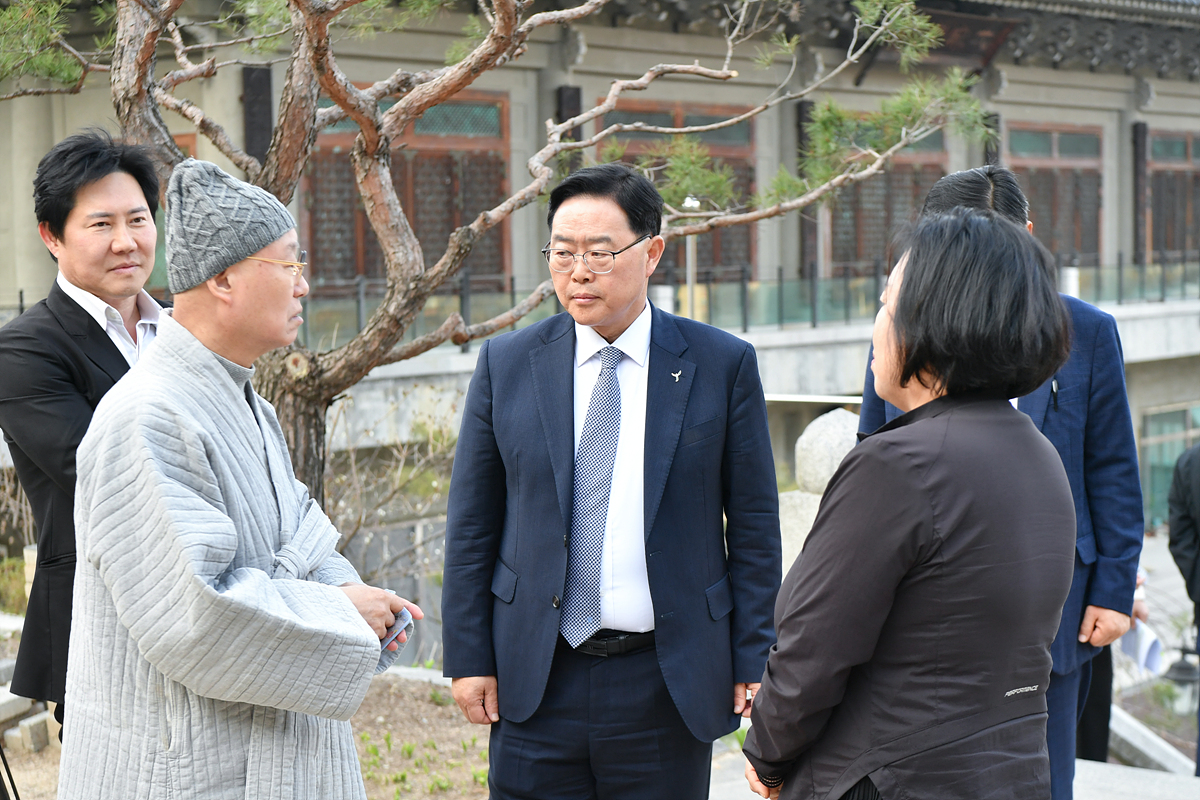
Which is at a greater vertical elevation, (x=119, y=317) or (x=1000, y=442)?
(x=119, y=317)

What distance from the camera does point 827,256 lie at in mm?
13719

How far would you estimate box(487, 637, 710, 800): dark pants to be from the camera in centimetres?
218

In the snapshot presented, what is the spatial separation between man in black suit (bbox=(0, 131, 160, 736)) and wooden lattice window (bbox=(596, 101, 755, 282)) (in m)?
9.46

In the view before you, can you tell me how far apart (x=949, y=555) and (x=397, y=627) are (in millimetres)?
864

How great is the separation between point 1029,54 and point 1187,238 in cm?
490

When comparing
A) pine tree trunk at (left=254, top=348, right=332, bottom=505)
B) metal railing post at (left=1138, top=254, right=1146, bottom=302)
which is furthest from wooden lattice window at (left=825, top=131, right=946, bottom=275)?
pine tree trunk at (left=254, top=348, right=332, bottom=505)

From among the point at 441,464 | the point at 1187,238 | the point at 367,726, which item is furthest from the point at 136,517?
the point at 1187,238

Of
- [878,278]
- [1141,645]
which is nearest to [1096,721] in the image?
[1141,645]

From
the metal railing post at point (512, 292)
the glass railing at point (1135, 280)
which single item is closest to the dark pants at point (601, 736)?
the metal railing post at point (512, 292)

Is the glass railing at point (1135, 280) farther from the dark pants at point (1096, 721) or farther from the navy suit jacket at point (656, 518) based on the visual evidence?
the navy suit jacket at point (656, 518)

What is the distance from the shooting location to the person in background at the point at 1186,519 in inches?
173

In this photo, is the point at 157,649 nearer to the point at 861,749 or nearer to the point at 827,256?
the point at 861,749

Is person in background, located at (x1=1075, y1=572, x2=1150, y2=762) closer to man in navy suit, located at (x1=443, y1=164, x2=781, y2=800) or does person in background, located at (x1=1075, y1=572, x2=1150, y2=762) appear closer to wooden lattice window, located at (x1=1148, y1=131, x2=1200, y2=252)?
man in navy suit, located at (x1=443, y1=164, x2=781, y2=800)

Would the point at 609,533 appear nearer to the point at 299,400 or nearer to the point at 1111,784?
the point at 299,400
